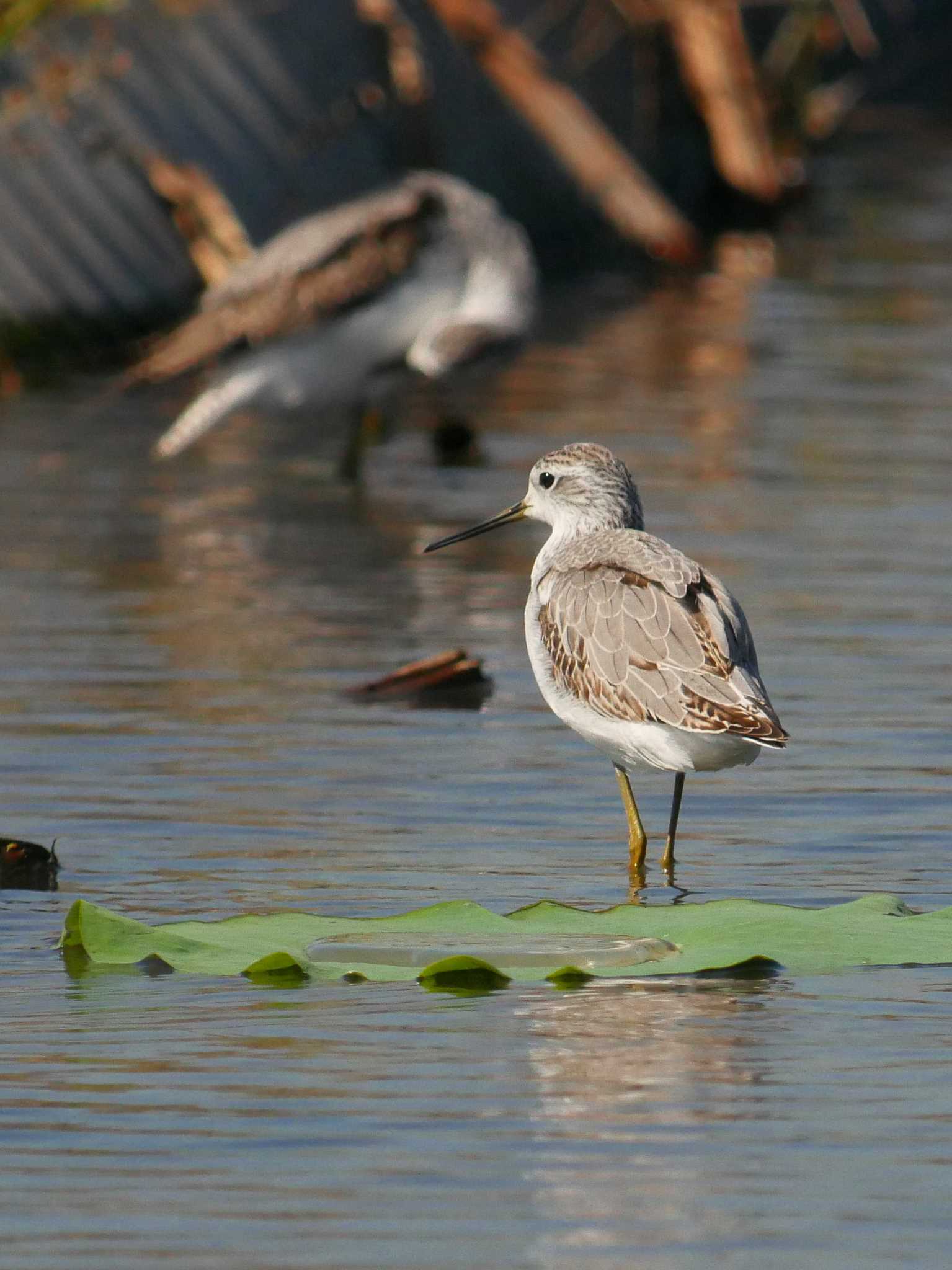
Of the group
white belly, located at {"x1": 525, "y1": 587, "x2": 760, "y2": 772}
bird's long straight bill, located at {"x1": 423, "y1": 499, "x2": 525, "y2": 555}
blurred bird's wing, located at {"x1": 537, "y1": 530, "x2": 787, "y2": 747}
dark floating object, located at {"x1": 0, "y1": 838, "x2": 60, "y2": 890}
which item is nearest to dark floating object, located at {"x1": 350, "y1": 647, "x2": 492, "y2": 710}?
bird's long straight bill, located at {"x1": 423, "y1": 499, "x2": 525, "y2": 555}

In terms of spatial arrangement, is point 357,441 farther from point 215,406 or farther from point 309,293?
point 309,293

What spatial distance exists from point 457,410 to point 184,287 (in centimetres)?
341

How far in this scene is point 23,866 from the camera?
7.77 meters

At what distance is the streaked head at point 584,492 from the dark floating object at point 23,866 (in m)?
2.13

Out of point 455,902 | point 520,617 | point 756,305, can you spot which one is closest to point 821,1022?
point 455,902

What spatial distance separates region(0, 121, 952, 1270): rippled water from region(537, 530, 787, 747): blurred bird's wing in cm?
52

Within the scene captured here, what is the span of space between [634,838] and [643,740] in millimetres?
435

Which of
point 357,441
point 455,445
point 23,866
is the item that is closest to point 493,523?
point 23,866

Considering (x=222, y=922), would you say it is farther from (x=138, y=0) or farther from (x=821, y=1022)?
(x=138, y=0)

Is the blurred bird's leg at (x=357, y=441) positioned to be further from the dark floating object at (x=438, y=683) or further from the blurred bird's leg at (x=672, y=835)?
the blurred bird's leg at (x=672, y=835)

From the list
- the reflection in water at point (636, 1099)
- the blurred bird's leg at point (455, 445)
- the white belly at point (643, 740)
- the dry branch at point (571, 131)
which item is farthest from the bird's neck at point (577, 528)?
the dry branch at point (571, 131)

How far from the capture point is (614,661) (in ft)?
26.1

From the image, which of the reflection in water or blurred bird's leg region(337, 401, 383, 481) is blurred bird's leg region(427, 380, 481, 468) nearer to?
blurred bird's leg region(337, 401, 383, 481)

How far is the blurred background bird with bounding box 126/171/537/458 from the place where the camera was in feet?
51.9
